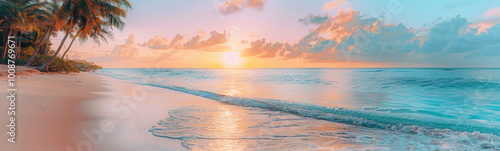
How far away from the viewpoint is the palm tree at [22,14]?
65.4 ft

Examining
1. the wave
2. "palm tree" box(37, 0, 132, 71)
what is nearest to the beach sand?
the wave

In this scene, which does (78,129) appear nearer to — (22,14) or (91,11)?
(91,11)

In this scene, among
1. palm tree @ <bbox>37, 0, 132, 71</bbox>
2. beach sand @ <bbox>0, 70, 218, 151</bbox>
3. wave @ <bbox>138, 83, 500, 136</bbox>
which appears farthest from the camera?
palm tree @ <bbox>37, 0, 132, 71</bbox>

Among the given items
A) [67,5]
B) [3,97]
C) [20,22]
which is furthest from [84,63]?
[3,97]

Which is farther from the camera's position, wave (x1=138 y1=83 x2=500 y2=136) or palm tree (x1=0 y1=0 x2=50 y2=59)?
palm tree (x1=0 y1=0 x2=50 y2=59)

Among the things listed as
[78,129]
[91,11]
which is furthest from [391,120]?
[91,11]

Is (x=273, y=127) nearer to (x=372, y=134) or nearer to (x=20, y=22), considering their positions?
(x=372, y=134)

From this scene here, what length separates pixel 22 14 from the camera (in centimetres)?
2080

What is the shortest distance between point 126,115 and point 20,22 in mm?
21557

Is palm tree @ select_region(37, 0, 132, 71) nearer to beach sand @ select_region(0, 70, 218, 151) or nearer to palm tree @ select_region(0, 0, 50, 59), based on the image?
palm tree @ select_region(0, 0, 50, 59)

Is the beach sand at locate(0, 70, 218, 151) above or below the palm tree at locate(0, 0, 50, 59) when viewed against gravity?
below

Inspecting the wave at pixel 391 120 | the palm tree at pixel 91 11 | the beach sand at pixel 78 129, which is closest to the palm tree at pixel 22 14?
the palm tree at pixel 91 11

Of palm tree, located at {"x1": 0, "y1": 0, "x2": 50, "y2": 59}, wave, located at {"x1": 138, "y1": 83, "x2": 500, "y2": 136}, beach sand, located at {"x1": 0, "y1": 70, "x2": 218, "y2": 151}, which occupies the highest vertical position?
palm tree, located at {"x1": 0, "y1": 0, "x2": 50, "y2": 59}

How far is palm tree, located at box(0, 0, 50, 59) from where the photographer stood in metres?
19.9
